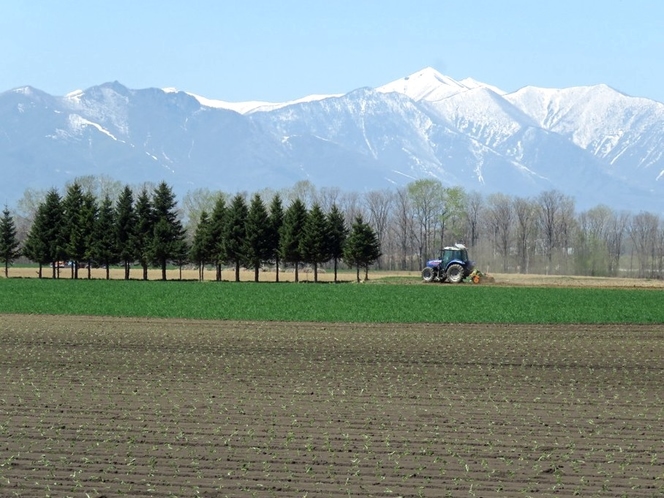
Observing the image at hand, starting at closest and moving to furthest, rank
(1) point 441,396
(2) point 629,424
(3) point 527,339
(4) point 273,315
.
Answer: (2) point 629,424 < (1) point 441,396 < (3) point 527,339 < (4) point 273,315

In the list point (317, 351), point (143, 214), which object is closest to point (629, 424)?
point (317, 351)

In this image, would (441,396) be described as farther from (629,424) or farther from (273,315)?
(273,315)

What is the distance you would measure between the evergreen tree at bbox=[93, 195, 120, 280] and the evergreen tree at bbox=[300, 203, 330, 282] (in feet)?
69.4

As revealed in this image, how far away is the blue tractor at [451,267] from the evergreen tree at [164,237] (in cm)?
3112

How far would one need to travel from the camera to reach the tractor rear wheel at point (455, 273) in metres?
73.3

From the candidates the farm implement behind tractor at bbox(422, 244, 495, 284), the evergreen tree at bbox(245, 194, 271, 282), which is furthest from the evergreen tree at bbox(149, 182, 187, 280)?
the farm implement behind tractor at bbox(422, 244, 495, 284)

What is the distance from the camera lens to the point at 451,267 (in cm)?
7388

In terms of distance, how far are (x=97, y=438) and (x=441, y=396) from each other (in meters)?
7.25

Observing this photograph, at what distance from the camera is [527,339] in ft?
103

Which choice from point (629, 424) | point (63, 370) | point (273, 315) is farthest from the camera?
point (273, 315)

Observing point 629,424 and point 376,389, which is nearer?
point 629,424

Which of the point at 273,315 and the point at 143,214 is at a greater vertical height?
the point at 143,214

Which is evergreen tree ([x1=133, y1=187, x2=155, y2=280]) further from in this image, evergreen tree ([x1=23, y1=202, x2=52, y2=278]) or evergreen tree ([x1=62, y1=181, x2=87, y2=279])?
evergreen tree ([x1=23, y1=202, x2=52, y2=278])

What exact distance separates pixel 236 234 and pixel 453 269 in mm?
31285
